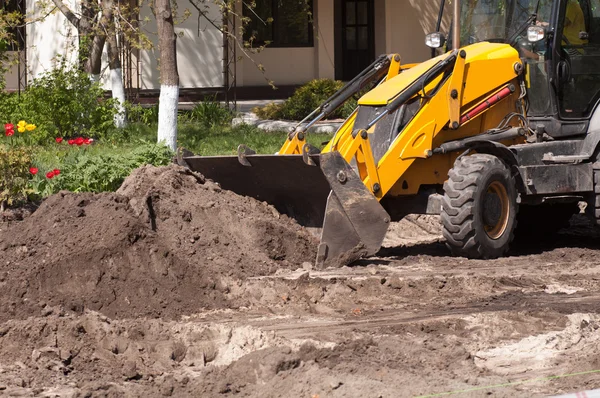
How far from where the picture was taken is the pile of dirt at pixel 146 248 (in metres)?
7.95

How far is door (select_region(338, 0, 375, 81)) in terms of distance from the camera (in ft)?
88.5

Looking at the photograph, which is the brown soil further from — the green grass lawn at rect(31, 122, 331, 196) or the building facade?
the building facade

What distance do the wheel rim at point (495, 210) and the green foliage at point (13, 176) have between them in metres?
4.60

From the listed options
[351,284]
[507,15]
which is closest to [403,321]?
[351,284]

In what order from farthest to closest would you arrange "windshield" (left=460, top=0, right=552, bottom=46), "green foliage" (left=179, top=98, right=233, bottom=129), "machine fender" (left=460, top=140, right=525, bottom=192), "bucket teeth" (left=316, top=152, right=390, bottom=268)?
"green foliage" (left=179, top=98, right=233, bottom=129) → "windshield" (left=460, top=0, right=552, bottom=46) → "machine fender" (left=460, top=140, right=525, bottom=192) → "bucket teeth" (left=316, top=152, right=390, bottom=268)

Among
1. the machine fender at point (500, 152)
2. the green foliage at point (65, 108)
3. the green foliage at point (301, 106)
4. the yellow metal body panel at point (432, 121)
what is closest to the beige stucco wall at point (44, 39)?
the green foliage at point (301, 106)

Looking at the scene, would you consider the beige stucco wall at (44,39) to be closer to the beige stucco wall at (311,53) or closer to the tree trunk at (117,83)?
the beige stucco wall at (311,53)

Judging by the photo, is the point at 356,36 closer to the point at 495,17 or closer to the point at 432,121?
the point at 495,17

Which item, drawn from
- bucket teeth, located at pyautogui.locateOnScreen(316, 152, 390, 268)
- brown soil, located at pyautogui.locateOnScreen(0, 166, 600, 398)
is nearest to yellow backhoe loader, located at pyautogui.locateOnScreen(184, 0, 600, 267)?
bucket teeth, located at pyautogui.locateOnScreen(316, 152, 390, 268)

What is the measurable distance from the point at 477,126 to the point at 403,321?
3249 mm

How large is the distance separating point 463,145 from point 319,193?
4.86ft

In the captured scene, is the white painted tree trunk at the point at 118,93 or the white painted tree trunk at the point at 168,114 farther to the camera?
the white painted tree trunk at the point at 118,93

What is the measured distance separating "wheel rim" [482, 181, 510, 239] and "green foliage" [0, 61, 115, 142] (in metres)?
7.79

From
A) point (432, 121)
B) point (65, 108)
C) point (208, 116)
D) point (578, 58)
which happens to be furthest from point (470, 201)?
point (208, 116)
